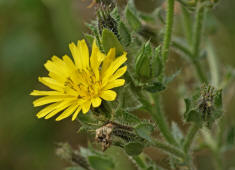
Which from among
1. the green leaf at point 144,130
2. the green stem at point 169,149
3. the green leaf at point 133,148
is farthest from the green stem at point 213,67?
the green leaf at point 133,148

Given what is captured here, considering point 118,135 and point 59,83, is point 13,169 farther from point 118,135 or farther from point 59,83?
point 118,135

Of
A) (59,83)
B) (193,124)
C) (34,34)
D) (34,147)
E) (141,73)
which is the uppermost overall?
(34,34)

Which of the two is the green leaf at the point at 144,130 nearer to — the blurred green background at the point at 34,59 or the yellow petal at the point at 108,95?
the yellow petal at the point at 108,95

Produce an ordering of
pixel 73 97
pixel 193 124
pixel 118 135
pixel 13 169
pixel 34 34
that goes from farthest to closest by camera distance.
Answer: pixel 34 34
pixel 13 169
pixel 193 124
pixel 73 97
pixel 118 135

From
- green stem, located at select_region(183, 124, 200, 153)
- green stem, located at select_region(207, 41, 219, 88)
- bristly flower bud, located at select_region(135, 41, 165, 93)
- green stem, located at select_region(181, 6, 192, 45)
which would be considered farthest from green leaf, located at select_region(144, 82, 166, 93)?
green stem, located at select_region(207, 41, 219, 88)

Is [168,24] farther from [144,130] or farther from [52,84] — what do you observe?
[52,84]

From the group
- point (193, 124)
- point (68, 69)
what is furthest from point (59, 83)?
point (193, 124)
